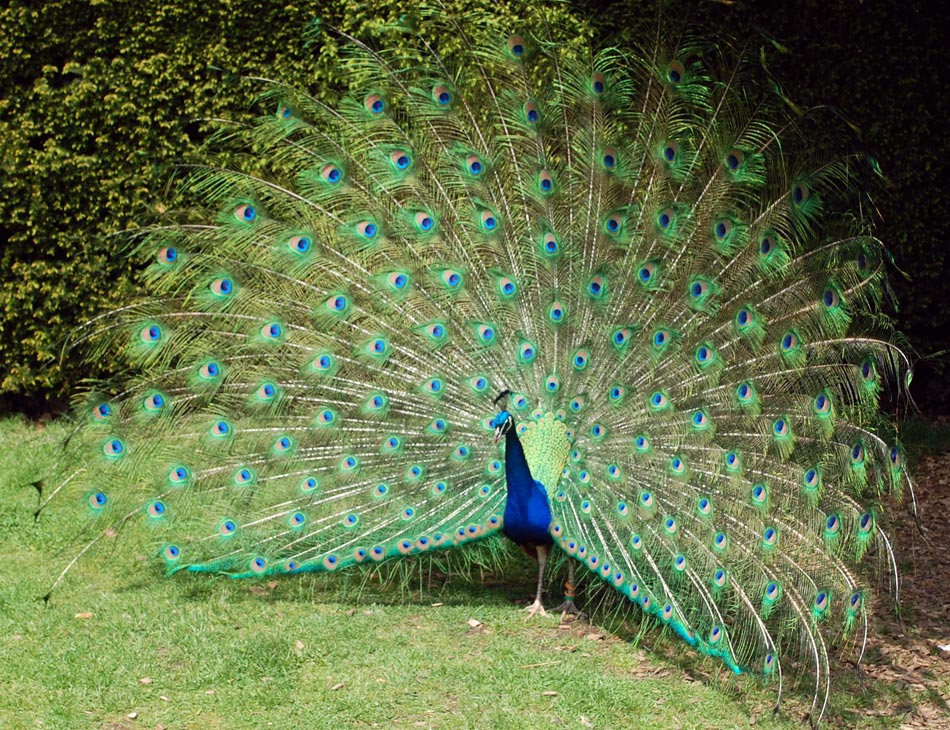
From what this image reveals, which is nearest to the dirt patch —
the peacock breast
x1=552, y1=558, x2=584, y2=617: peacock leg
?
x1=552, y1=558, x2=584, y2=617: peacock leg

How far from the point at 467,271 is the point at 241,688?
2.17 m

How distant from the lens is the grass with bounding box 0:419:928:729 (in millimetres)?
4445

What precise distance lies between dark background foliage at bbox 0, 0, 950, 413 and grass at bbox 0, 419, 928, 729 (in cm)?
274

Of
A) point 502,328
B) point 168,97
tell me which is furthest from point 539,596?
point 168,97

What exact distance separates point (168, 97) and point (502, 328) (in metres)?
3.83

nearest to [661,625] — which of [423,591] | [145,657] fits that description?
[423,591]

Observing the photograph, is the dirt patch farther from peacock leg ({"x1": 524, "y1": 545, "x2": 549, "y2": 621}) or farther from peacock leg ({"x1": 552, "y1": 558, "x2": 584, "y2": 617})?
peacock leg ({"x1": 524, "y1": 545, "x2": 549, "y2": 621})

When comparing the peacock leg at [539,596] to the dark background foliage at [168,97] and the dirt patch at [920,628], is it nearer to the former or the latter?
the dirt patch at [920,628]

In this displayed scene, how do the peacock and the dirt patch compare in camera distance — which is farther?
the peacock

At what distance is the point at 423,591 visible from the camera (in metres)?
5.68

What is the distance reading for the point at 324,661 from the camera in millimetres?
4895

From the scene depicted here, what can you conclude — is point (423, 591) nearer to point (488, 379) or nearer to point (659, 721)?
point (488, 379)

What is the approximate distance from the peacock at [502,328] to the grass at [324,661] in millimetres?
285

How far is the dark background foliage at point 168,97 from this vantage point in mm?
7809
